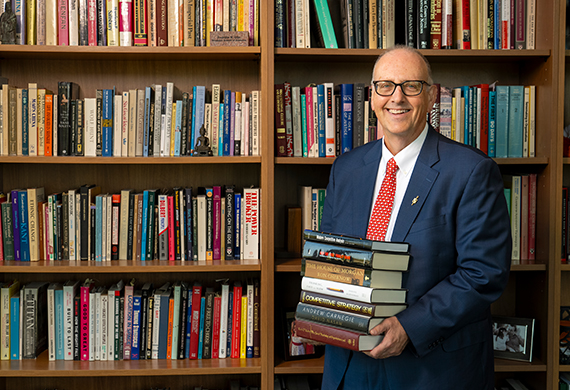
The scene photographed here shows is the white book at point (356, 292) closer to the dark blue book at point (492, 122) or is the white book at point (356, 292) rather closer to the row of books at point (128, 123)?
the row of books at point (128, 123)

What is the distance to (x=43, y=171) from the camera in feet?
7.21

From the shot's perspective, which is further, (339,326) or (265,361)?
(265,361)

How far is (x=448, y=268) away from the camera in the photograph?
142 centimetres

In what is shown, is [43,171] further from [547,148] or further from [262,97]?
[547,148]

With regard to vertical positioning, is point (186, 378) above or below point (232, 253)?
below

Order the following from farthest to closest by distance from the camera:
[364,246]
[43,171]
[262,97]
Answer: [43,171], [262,97], [364,246]

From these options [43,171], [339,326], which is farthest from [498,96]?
[43,171]

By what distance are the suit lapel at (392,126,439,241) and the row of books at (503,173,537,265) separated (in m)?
0.79

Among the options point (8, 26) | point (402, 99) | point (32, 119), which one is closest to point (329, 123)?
point (402, 99)

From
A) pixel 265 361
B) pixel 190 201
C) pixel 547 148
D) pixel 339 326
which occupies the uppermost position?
pixel 547 148

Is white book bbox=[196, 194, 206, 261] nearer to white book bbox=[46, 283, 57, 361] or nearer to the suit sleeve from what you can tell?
white book bbox=[46, 283, 57, 361]

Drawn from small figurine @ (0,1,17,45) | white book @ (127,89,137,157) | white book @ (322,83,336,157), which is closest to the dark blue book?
white book @ (322,83,336,157)

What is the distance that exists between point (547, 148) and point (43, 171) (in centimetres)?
217

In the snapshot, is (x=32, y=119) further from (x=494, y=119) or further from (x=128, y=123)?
(x=494, y=119)
